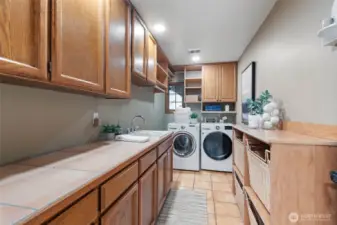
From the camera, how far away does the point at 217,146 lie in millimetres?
3701

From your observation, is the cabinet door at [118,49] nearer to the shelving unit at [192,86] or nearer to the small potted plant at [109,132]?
the small potted plant at [109,132]

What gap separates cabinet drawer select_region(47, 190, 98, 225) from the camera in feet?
2.05

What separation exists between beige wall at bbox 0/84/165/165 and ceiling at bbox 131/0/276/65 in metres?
1.22

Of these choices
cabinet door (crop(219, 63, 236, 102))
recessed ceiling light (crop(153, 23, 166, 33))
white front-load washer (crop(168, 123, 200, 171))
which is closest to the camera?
recessed ceiling light (crop(153, 23, 166, 33))

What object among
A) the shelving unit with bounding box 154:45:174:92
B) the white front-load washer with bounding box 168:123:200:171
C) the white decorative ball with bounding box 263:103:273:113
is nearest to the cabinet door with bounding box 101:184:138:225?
the white decorative ball with bounding box 263:103:273:113

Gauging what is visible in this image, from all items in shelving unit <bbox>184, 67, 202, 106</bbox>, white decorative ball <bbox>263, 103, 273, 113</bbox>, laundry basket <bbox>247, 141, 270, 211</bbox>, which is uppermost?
shelving unit <bbox>184, 67, 202, 106</bbox>

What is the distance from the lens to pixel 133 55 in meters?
1.97

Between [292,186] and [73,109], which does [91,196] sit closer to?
[73,109]

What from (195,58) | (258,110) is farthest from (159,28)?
(258,110)

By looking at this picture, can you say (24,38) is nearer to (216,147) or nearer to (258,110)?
(258,110)

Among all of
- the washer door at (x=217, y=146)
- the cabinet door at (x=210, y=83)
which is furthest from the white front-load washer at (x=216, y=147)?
the cabinet door at (x=210, y=83)

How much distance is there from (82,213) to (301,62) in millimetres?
1779

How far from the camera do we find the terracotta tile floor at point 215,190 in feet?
6.78

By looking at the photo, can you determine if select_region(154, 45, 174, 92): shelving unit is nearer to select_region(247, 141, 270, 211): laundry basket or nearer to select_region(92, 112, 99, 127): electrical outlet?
select_region(92, 112, 99, 127): electrical outlet
